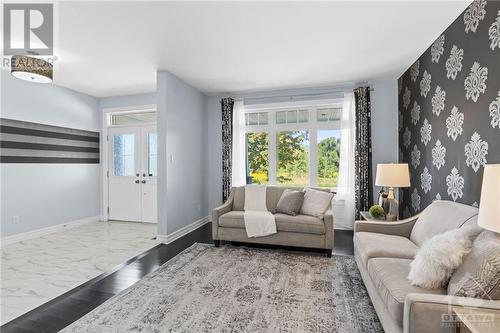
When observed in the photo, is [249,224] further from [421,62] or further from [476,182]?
[421,62]

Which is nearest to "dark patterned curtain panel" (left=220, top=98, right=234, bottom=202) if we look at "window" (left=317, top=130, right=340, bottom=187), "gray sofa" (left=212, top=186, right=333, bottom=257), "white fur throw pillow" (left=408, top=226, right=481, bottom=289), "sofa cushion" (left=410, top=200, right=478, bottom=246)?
"gray sofa" (left=212, top=186, right=333, bottom=257)

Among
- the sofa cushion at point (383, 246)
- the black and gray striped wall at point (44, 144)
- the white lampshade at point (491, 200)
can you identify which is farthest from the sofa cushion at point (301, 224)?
the black and gray striped wall at point (44, 144)

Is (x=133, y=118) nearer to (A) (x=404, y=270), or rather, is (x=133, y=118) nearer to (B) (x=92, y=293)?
(B) (x=92, y=293)

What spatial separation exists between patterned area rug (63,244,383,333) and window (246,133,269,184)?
2088 mm

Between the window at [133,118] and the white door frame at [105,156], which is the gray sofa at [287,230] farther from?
the white door frame at [105,156]

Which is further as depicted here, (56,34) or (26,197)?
(26,197)

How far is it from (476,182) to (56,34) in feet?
14.5

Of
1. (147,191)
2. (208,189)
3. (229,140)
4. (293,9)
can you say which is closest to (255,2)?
(293,9)

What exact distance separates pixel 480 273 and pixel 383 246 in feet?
3.27

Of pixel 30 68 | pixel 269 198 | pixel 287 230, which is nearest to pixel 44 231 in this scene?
pixel 30 68

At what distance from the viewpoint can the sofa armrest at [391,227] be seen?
106 inches

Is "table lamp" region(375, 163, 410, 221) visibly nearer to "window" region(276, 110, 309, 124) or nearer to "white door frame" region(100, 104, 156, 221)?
"window" region(276, 110, 309, 124)

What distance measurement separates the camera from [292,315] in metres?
1.97

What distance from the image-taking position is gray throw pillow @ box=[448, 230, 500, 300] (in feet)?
4.04
